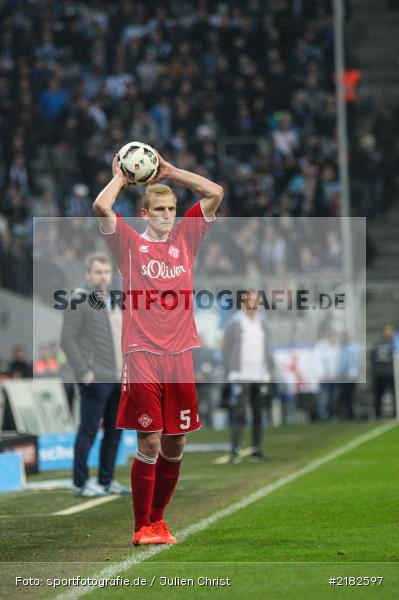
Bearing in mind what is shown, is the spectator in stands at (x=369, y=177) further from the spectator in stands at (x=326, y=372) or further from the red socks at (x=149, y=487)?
the red socks at (x=149, y=487)

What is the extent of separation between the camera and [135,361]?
8.96 meters

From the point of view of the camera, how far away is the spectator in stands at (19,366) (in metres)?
25.0

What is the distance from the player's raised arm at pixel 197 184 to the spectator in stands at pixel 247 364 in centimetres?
846

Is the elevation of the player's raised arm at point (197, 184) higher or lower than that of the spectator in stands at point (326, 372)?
higher

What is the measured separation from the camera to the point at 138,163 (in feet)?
29.6

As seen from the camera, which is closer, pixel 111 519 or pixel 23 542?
pixel 23 542

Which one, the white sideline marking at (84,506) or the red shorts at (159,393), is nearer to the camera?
the red shorts at (159,393)

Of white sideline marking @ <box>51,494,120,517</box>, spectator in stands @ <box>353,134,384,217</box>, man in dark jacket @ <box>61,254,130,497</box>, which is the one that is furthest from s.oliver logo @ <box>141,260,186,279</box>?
spectator in stands @ <box>353,134,384,217</box>

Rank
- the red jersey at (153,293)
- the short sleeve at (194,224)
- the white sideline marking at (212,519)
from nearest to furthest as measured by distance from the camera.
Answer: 1. the white sideline marking at (212,519)
2. the red jersey at (153,293)
3. the short sleeve at (194,224)

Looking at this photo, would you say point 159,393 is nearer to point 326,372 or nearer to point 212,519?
point 212,519

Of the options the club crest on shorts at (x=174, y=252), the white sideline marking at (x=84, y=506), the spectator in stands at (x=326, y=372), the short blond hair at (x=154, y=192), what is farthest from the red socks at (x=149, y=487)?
the spectator in stands at (x=326, y=372)

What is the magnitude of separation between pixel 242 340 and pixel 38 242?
1114 centimetres

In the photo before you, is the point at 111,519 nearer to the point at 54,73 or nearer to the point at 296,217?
Result: the point at 296,217

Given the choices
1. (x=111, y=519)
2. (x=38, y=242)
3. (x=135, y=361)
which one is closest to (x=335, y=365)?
(x=38, y=242)
